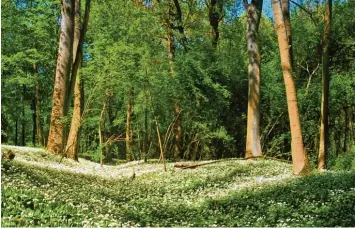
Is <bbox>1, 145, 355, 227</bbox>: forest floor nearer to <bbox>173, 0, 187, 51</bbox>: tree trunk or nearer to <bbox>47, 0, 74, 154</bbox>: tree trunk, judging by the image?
<bbox>47, 0, 74, 154</bbox>: tree trunk

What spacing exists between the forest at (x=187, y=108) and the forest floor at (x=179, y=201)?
0.18 ft

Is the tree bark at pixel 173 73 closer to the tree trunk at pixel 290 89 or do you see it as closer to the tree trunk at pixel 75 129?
the tree trunk at pixel 75 129

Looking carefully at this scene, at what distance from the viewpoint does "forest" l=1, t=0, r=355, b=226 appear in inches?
417

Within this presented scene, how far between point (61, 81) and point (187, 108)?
395 inches

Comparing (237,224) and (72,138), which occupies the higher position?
(72,138)

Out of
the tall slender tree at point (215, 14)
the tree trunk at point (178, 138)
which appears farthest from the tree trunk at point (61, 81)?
the tall slender tree at point (215, 14)

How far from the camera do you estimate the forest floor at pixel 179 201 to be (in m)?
8.62

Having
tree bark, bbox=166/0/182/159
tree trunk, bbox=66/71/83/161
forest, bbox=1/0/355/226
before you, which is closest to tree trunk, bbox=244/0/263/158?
forest, bbox=1/0/355/226

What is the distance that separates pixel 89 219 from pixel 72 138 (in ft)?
55.7

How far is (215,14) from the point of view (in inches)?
1395

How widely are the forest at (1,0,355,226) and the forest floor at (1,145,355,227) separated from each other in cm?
6

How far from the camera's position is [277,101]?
31.7 meters

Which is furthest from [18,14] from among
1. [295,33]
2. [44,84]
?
[295,33]

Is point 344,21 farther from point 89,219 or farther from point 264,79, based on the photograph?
point 89,219
